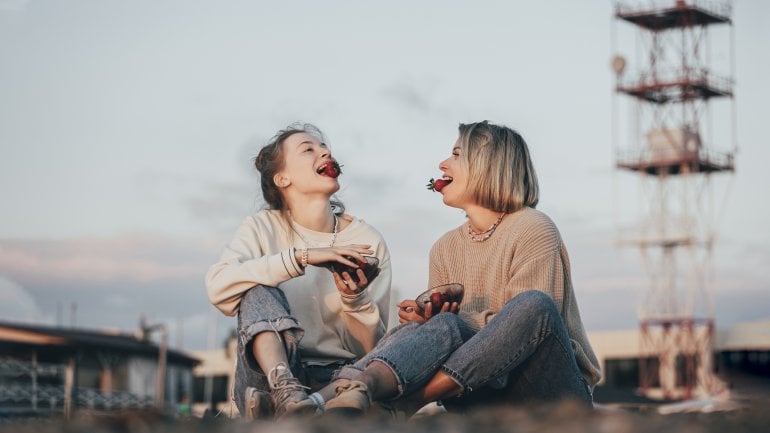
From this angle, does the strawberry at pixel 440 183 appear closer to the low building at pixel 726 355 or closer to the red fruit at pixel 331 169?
the red fruit at pixel 331 169

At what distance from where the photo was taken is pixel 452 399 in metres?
4.75

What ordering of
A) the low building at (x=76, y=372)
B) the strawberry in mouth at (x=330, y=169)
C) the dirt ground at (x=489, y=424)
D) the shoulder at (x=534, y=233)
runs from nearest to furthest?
the dirt ground at (x=489, y=424)
the shoulder at (x=534, y=233)
the strawberry in mouth at (x=330, y=169)
the low building at (x=76, y=372)

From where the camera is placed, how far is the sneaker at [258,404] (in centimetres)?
437

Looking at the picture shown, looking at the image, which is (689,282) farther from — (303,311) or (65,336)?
(303,311)

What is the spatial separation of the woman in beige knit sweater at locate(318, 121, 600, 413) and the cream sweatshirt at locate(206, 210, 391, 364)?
0.32 meters

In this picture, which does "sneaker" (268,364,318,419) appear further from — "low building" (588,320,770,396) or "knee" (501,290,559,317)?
"low building" (588,320,770,396)

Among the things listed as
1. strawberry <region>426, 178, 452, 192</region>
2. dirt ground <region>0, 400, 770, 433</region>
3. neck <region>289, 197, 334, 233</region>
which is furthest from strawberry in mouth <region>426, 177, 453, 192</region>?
dirt ground <region>0, 400, 770, 433</region>

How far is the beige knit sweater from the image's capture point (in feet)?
16.2

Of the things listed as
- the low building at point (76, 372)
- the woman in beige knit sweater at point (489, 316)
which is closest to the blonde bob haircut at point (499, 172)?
the woman in beige knit sweater at point (489, 316)

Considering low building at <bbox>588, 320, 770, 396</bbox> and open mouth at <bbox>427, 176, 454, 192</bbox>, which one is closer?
open mouth at <bbox>427, 176, 454, 192</bbox>

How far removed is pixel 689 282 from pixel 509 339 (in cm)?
3950

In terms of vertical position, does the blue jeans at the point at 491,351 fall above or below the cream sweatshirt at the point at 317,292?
below

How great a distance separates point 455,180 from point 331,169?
0.70 meters

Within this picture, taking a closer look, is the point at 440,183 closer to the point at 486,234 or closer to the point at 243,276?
the point at 486,234
